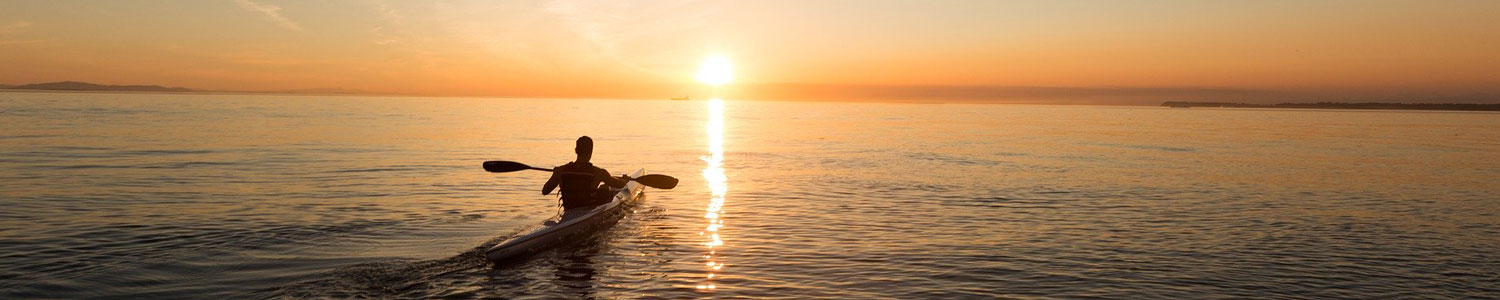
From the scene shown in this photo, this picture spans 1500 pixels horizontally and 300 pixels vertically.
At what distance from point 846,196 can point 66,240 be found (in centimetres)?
1601

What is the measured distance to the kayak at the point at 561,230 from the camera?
45.0 feet

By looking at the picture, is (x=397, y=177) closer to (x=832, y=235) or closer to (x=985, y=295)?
(x=832, y=235)

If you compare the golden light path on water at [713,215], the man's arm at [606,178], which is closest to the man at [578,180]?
the man's arm at [606,178]

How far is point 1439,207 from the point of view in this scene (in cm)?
2209

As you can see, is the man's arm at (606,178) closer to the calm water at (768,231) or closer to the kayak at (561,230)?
the kayak at (561,230)

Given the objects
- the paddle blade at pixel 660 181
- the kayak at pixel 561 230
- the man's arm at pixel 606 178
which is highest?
the man's arm at pixel 606 178

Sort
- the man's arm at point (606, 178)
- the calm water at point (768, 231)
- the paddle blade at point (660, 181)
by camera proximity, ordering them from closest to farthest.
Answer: the calm water at point (768, 231)
the man's arm at point (606, 178)
the paddle blade at point (660, 181)

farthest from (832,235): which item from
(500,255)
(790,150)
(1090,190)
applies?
(790,150)

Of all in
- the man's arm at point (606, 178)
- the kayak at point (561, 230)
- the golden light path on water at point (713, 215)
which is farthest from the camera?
the man's arm at point (606, 178)

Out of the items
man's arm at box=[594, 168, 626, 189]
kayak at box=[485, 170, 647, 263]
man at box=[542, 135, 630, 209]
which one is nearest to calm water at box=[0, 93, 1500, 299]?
kayak at box=[485, 170, 647, 263]

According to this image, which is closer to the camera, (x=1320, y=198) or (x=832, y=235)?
(x=832, y=235)

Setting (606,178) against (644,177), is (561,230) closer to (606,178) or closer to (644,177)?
(606,178)

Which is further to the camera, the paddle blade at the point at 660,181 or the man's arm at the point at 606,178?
the paddle blade at the point at 660,181

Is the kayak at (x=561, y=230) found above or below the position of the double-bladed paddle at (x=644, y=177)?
below
